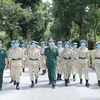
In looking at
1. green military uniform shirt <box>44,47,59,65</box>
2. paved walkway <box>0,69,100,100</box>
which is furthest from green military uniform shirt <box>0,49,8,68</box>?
green military uniform shirt <box>44,47,59,65</box>

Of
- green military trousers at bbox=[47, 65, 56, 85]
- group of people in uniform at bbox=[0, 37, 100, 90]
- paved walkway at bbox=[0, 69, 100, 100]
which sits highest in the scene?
group of people in uniform at bbox=[0, 37, 100, 90]

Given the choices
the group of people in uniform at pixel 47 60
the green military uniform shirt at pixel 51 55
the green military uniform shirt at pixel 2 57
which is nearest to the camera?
the green military uniform shirt at pixel 2 57

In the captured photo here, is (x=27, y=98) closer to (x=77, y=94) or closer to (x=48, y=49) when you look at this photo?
(x=77, y=94)

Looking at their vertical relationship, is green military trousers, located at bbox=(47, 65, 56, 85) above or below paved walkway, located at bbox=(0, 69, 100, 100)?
above

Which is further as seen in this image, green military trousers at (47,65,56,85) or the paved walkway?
green military trousers at (47,65,56,85)

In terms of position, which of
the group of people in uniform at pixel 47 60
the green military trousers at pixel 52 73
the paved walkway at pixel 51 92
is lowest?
the paved walkway at pixel 51 92

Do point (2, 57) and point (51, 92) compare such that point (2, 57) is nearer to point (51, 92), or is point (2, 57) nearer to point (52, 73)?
point (52, 73)

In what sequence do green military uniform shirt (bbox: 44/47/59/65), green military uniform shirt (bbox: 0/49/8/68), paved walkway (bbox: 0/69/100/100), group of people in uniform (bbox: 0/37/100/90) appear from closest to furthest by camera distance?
1. paved walkway (bbox: 0/69/100/100)
2. green military uniform shirt (bbox: 0/49/8/68)
3. group of people in uniform (bbox: 0/37/100/90)
4. green military uniform shirt (bbox: 44/47/59/65)

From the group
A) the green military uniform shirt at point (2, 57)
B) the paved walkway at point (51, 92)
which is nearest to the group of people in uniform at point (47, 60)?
the green military uniform shirt at point (2, 57)

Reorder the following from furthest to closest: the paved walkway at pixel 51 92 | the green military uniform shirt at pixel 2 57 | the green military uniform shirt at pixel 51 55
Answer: the green military uniform shirt at pixel 51 55 → the green military uniform shirt at pixel 2 57 → the paved walkway at pixel 51 92

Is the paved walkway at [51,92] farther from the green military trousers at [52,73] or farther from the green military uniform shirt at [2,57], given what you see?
the green military uniform shirt at [2,57]

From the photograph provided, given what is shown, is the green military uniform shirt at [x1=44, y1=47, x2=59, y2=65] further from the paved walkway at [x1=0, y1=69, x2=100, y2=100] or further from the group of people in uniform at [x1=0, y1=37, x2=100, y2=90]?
the paved walkway at [x1=0, y1=69, x2=100, y2=100]

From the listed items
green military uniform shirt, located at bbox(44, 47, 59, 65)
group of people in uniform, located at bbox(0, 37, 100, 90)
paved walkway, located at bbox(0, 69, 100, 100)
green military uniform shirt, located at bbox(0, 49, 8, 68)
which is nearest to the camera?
paved walkway, located at bbox(0, 69, 100, 100)

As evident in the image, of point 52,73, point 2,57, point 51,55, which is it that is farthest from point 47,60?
point 2,57
